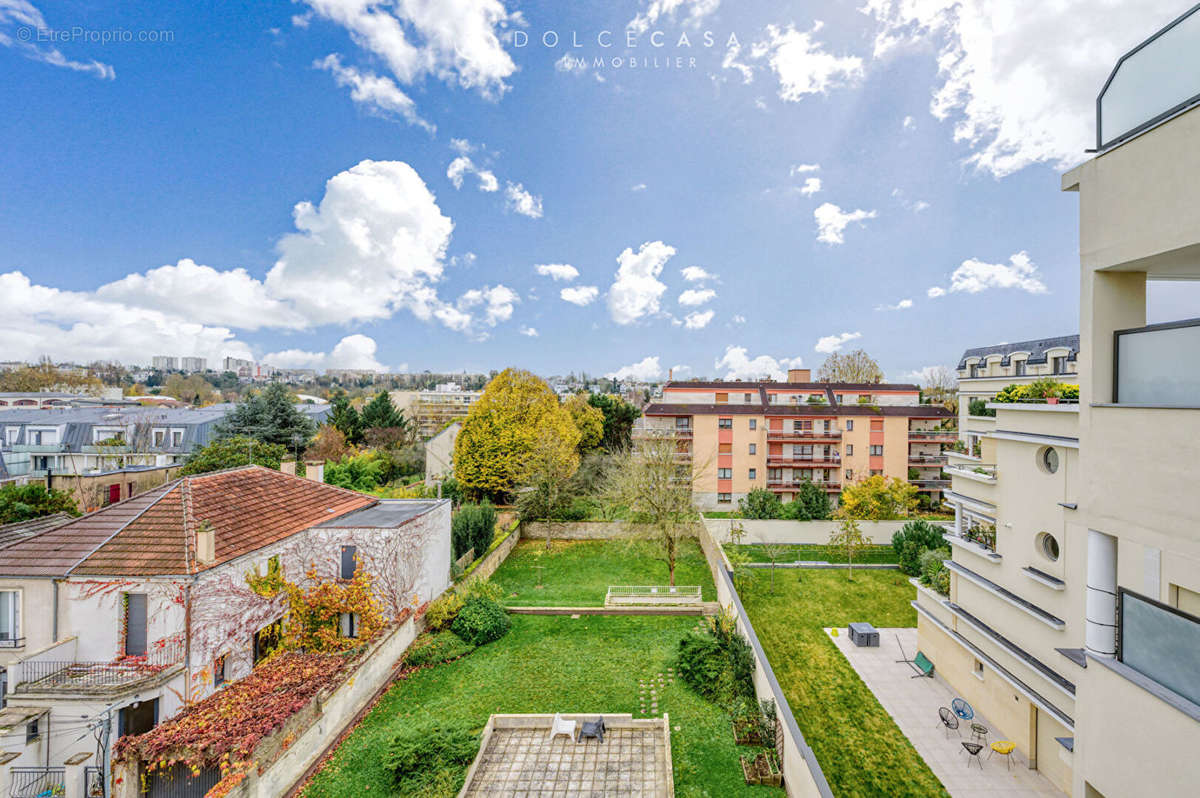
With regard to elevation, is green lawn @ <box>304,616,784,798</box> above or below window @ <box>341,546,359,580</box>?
below

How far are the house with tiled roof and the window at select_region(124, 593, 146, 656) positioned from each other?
0.02 meters

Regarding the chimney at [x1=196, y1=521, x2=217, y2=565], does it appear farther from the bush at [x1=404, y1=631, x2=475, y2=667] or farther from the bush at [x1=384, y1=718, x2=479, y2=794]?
the bush at [x1=404, y1=631, x2=475, y2=667]

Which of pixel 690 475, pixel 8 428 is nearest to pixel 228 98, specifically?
pixel 8 428

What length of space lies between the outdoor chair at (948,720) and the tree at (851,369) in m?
43.3

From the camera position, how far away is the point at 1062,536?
28.7ft

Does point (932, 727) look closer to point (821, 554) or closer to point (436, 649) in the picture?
point (436, 649)

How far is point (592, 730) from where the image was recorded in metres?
10.8

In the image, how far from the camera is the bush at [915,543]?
2153 centimetres

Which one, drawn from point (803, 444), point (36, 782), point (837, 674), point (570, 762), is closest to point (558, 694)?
point (570, 762)

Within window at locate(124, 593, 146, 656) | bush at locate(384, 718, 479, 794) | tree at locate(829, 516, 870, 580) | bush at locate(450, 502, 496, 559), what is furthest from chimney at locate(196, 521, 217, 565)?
tree at locate(829, 516, 870, 580)

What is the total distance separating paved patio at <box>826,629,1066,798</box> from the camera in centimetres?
933

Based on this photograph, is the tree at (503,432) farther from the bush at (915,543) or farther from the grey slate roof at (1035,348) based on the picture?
the grey slate roof at (1035,348)

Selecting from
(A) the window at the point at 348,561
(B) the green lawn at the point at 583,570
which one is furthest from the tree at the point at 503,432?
(A) the window at the point at 348,561

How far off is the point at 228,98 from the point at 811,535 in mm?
35168
